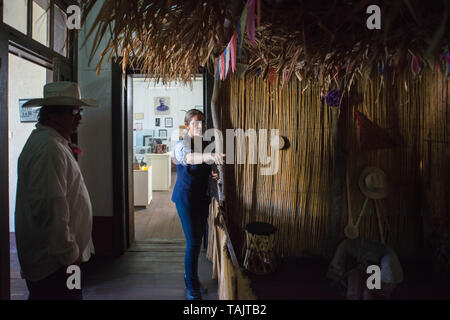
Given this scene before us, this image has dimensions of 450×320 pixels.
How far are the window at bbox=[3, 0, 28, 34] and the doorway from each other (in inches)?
34.6

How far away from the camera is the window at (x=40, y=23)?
2.03 metres

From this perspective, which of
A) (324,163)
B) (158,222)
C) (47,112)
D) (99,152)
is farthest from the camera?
(158,222)

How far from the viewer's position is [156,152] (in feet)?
20.7

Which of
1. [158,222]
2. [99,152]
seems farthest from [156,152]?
[99,152]

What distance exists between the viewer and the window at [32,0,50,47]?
2.03 metres

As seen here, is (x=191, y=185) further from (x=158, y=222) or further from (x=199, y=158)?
(x=158, y=222)

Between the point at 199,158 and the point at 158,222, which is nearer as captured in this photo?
the point at 199,158

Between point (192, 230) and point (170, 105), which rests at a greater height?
point (170, 105)

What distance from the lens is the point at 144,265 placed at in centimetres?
256

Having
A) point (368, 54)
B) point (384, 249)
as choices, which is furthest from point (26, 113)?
point (384, 249)

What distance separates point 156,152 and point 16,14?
182 inches

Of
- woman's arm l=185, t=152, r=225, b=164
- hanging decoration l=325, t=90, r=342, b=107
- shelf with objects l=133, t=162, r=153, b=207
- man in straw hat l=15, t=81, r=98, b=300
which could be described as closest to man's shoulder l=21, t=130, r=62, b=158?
man in straw hat l=15, t=81, r=98, b=300

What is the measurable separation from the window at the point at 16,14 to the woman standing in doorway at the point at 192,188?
124 cm

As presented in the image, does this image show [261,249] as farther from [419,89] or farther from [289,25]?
[419,89]
